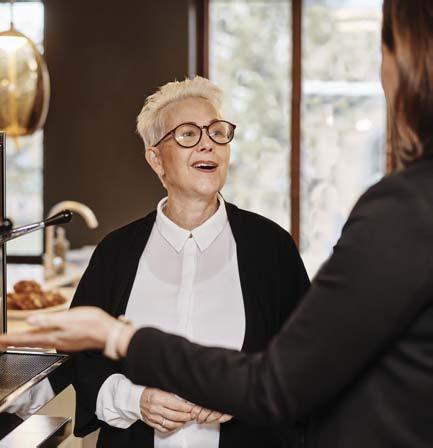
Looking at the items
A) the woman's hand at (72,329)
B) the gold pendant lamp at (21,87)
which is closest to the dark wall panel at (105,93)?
the gold pendant lamp at (21,87)

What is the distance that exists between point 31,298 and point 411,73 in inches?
102

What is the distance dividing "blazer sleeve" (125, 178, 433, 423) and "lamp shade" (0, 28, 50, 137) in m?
2.72

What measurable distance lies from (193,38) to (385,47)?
442 cm

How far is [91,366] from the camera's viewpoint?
1.95m

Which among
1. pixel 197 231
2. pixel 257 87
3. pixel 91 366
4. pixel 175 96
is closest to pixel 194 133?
pixel 175 96

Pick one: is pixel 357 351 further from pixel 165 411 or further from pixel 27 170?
pixel 27 170

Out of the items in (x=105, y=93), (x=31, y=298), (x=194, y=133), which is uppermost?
(x=105, y=93)

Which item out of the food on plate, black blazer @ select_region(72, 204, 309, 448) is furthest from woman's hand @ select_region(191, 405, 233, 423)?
the food on plate

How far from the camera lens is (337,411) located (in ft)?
3.54

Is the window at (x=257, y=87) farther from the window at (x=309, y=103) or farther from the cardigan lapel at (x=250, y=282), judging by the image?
the cardigan lapel at (x=250, y=282)

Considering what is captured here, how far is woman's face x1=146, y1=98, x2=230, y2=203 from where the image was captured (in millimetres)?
2035

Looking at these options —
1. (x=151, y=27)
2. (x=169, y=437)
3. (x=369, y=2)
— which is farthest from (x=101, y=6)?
(x=169, y=437)

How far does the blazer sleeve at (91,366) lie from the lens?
193cm

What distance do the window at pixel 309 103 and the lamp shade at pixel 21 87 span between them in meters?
1.96
